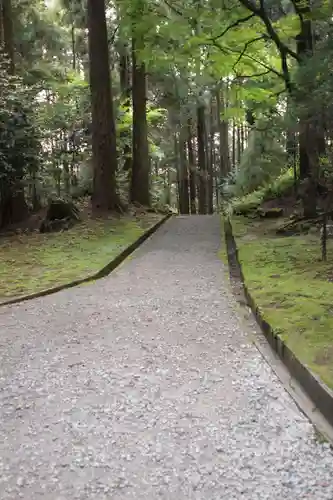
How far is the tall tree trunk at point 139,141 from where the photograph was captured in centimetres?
1700

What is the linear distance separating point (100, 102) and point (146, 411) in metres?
11.7

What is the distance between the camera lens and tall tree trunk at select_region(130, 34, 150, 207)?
Result: 17000 millimetres

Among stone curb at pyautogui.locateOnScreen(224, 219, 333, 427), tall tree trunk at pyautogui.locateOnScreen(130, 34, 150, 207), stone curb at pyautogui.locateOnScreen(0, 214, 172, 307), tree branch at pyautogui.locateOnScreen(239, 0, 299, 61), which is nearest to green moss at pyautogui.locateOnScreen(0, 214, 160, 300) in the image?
stone curb at pyautogui.locateOnScreen(0, 214, 172, 307)

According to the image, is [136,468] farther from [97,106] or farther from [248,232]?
[97,106]

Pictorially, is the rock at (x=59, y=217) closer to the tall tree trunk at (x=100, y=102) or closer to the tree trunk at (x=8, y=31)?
the tall tree trunk at (x=100, y=102)

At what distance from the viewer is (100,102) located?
554 inches

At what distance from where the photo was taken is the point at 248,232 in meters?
12.2

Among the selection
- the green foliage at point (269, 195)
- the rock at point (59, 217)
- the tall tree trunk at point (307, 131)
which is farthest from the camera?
the green foliage at point (269, 195)

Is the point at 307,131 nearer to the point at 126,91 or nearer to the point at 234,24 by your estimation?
the point at 234,24

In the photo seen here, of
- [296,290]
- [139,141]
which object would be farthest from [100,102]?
[296,290]

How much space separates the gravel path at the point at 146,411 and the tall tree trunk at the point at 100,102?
7954 millimetres

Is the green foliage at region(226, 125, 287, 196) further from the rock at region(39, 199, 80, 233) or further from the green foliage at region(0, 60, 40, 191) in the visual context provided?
the green foliage at region(0, 60, 40, 191)

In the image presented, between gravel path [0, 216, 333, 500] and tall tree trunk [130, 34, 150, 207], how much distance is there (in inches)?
441

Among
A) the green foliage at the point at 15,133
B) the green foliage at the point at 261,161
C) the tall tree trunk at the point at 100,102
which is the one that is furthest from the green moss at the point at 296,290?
the green foliage at the point at 261,161
